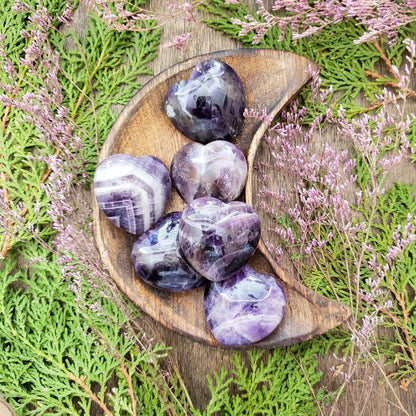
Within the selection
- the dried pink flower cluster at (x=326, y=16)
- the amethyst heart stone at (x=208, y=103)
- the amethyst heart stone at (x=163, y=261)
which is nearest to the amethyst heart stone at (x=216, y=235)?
the amethyst heart stone at (x=163, y=261)

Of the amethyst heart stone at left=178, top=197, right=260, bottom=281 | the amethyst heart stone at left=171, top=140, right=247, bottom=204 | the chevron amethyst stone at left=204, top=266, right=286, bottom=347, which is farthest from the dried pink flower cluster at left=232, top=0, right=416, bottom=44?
the chevron amethyst stone at left=204, top=266, right=286, bottom=347

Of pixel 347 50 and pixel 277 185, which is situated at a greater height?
pixel 347 50

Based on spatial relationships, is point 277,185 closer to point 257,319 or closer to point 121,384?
point 257,319

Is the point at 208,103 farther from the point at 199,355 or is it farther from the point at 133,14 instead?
the point at 199,355

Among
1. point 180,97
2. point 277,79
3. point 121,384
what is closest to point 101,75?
point 180,97

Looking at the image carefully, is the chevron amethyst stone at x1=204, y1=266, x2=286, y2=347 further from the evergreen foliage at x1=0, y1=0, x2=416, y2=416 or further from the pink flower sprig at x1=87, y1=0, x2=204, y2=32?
the pink flower sprig at x1=87, y1=0, x2=204, y2=32

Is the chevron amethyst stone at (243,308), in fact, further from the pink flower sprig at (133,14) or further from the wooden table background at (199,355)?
the pink flower sprig at (133,14)

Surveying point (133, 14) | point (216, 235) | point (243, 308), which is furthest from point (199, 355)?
point (133, 14)
